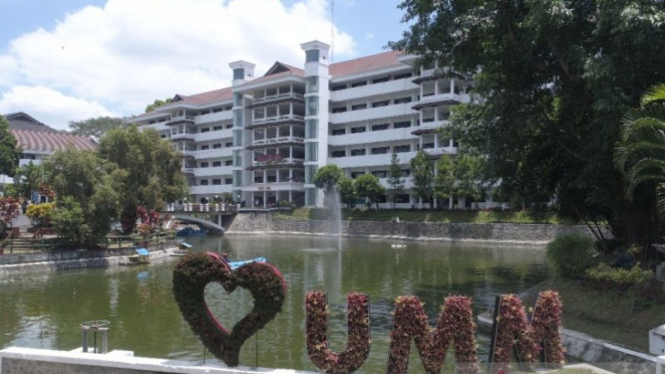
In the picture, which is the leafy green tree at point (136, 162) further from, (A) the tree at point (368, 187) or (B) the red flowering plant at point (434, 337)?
(B) the red flowering plant at point (434, 337)

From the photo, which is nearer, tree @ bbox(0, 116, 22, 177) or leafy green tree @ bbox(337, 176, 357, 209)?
tree @ bbox(0, 116, 22, 177)

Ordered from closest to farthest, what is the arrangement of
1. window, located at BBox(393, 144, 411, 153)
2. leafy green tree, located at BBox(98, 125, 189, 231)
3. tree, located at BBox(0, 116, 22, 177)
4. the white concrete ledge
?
the white concrete ledge, leafy green tree, located at BBox(98, 125, 189, 231), tree, located at BBox(0, 116, 22, 177), window, located at BBox(393, 144, 411, 153)

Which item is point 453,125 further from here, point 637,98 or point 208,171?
point 208,171

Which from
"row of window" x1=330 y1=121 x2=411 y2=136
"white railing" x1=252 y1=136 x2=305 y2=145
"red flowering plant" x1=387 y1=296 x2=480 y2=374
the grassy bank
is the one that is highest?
"row of window" x1=330 y1=121 x2=411 y2=136

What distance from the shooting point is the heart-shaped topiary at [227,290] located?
8.61 m

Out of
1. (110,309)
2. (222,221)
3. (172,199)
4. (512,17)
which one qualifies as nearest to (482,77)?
(512,17)

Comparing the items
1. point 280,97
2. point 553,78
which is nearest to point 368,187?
point 280,97

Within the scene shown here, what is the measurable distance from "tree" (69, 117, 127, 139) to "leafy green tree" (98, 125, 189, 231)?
60.4 metres

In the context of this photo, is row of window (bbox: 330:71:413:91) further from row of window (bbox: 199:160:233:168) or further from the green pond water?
the green pond water

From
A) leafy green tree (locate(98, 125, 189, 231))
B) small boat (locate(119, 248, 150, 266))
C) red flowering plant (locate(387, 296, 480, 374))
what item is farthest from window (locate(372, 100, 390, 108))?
red flowering plant (locate(387, 296, 480, 374))

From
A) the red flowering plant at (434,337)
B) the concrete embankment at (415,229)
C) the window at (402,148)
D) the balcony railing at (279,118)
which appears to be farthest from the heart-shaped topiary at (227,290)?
the balcony railing at (279,118)

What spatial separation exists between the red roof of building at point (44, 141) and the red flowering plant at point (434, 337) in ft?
233

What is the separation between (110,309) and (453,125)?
15.8 m

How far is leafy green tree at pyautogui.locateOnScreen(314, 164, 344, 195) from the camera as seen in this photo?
61.4 metres
